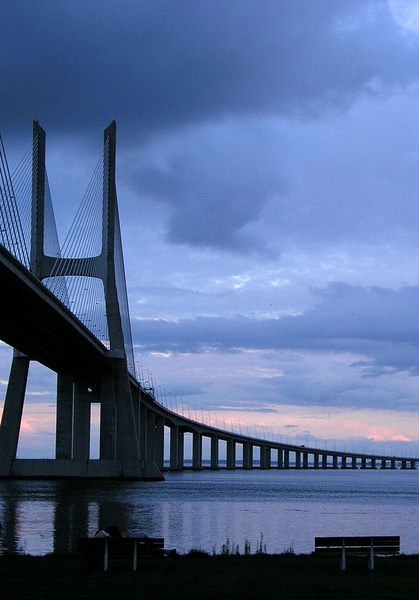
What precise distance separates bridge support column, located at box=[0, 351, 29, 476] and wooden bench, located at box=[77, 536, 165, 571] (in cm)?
5182

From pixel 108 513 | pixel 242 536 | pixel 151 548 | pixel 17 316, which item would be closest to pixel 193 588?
pixel 151 548

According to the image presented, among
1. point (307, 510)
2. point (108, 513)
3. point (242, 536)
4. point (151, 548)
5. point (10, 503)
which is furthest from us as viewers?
point (307, 510)

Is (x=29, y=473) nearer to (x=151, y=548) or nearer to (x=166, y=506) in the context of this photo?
(x=166, y=506)

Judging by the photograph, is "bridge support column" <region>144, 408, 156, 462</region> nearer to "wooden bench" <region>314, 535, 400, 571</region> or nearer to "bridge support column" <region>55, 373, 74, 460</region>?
"bridge support column" <region>55, 373, 74, 460</region>

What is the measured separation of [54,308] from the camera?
150ft

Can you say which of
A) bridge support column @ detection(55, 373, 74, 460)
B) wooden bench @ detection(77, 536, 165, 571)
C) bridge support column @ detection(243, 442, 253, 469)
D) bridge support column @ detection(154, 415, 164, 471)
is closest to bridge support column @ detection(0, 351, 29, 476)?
bridge support column @ detection(55, 373, 74, 460)

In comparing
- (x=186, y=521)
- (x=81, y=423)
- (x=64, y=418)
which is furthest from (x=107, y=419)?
(x=186, y=521)

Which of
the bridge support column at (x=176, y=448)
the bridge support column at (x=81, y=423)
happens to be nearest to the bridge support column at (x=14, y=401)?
the bridge support column at (x=81, y=423)

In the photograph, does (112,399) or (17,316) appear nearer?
(17,316)

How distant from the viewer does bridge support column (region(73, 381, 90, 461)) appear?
72875 mm

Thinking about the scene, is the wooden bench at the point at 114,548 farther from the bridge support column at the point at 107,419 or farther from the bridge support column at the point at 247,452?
the bridge support column at the point at 247,452

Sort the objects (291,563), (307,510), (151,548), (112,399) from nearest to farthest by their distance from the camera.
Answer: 1. (151,548)
2. (291,563)
3. (307,510)
4. (112,399)

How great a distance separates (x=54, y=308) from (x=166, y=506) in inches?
406

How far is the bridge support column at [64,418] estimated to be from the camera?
6969cm
